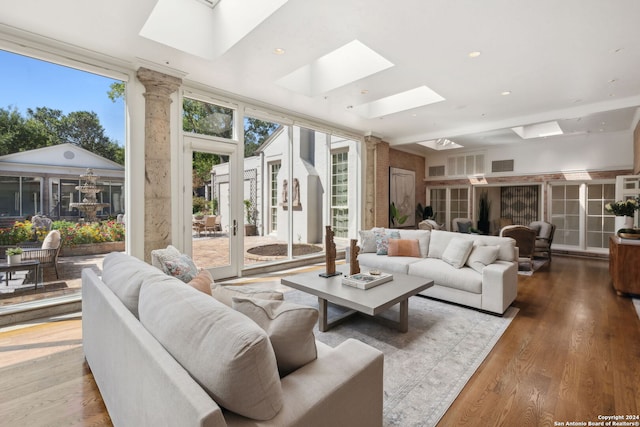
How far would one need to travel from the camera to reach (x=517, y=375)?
7.19 ft

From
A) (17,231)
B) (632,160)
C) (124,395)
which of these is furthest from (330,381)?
(632,160)

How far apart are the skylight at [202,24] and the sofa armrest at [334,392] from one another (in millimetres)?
2940

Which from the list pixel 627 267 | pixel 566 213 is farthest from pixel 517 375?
Result: pixel 566 213

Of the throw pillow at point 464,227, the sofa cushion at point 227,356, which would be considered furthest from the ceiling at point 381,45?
the throw pillow at point 464,227

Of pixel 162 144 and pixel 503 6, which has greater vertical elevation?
pixel 503 6

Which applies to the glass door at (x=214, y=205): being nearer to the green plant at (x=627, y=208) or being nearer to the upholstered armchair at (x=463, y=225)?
the green plant at (x=627, y=208)

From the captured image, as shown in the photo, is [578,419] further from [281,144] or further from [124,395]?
[281,144]

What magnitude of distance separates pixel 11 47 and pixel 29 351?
2.95 m

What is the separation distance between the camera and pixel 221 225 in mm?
4766

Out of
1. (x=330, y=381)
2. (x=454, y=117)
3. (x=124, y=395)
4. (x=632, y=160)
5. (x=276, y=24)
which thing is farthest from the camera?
(x=632, y=160)

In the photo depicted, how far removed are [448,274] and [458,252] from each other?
14.7 inches

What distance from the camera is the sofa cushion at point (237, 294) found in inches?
59.9

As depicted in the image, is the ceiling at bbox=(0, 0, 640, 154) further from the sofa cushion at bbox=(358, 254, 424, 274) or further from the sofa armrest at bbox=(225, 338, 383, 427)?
the sofa armrest at bbox=(225, 338, 383, 427)

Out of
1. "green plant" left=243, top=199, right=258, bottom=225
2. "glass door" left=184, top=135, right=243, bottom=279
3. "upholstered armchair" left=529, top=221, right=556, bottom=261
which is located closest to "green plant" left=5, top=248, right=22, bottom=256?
"glass door" left=184, top=135, right=243, bottom=279
